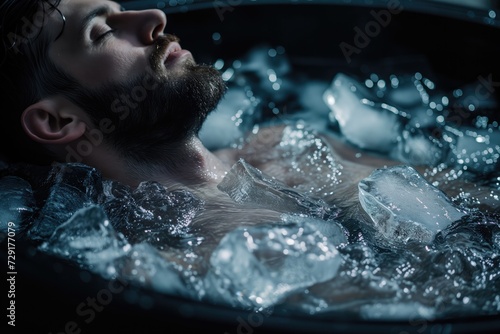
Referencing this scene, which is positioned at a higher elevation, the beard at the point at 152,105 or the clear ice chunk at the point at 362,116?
the beard at the point at 152,105

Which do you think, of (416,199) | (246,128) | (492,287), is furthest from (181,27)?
(492,287)

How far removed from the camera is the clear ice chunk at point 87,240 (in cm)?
80

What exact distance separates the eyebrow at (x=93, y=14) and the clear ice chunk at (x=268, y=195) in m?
0.38

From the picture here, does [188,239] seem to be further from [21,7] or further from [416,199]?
[21,7]

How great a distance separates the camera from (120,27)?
1.16 metres

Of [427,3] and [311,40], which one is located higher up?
[427,3]

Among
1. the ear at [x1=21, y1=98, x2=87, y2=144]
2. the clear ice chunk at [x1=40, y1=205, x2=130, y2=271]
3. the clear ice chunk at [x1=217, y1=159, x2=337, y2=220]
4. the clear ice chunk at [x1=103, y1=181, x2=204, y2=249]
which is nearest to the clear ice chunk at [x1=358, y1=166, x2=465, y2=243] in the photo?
the clear ice chunk at [x1=217, y1=159, x2=337, y2=220]

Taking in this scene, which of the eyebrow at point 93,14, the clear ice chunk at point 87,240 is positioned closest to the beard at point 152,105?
the eyebrow at point 93,14

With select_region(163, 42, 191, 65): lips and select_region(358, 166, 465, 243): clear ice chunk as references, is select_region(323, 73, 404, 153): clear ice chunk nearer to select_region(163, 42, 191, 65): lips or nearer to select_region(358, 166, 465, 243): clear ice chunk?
select_region(358, 166, 465, 243): clear ice chunk

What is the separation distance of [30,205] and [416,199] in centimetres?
67

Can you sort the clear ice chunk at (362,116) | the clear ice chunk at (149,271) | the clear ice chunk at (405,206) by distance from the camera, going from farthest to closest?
the clear ice chunk at (362,116) < the clear ice chunk at (405,206) < the clear ice chunk at (149,271)

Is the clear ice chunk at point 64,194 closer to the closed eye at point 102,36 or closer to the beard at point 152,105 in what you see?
the beard at point 152,105

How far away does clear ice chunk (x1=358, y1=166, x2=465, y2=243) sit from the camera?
97 cm

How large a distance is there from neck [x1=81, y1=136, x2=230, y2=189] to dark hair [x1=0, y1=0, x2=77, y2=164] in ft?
0.49
